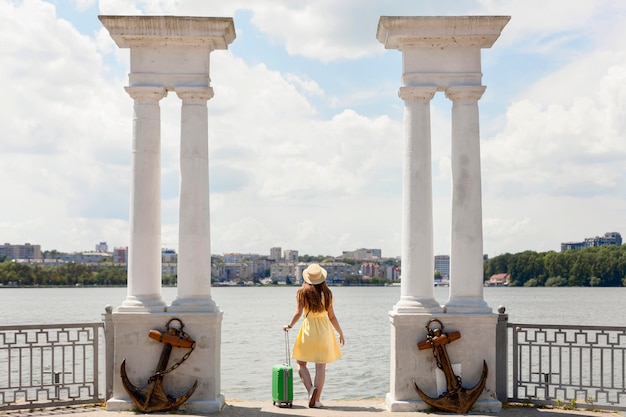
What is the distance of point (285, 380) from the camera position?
44.9 ft

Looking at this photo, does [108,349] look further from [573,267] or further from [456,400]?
[573,267]

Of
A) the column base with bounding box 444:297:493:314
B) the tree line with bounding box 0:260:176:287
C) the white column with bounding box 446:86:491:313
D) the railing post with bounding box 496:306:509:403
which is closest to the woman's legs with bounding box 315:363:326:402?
the column base with bounding box 444:297:493:314

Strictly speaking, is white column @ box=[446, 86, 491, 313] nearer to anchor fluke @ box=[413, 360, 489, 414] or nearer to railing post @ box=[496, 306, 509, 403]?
railing post @ box=[496, 306, 509, 403]

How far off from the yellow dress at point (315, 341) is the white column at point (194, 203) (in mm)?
1683

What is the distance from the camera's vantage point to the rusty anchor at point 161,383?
1334cm

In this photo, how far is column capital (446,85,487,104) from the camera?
45.9 ft

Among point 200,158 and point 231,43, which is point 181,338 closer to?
point 200,158

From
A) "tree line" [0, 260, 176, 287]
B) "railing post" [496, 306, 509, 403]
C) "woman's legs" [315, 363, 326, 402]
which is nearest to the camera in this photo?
"woman's legs" [315, 363, 326, 402]

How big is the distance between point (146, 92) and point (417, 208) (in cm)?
524

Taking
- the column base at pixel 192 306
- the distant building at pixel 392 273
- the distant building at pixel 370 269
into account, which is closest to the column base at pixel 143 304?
the column base at pixel 192 306

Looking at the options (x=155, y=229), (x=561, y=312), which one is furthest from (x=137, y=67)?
(x=561, y=312)

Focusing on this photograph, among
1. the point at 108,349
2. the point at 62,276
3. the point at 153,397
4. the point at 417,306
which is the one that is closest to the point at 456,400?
the point at 417,306

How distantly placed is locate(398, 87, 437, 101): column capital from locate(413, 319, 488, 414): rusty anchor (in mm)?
4033

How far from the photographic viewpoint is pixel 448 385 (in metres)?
13.5
